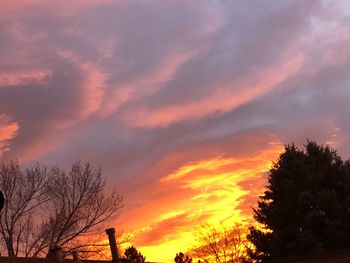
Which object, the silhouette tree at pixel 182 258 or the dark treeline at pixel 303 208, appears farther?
the silhouette tree at pixel 182 258

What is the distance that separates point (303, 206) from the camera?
38906 mm

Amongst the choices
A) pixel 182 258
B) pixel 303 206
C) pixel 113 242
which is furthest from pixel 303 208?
pixel 182 258

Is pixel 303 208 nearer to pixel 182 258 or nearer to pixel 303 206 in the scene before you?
pixel 303 206

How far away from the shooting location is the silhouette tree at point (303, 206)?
37.0 metres

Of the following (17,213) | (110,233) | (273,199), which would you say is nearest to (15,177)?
(17,213)

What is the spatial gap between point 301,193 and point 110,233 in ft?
82.7

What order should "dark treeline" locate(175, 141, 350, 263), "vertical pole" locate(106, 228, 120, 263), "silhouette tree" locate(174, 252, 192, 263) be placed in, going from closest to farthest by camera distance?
"vertical pole" locate(106, 228, 120, 263), "dark treeline" locate(175, 141, 350, 263), "silhouette tree" locate(174, 252, 192, 263)

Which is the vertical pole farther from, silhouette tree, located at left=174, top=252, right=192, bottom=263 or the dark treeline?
silhouette tree, located at left=174, top=252, right=192, bottom=263

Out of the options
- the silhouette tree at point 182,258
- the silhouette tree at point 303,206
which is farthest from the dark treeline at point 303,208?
the silhouette tree at point 182,258

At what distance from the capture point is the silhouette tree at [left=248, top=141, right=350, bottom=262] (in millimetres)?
37031

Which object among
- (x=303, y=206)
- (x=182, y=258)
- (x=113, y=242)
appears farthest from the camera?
(x=182, y=258)

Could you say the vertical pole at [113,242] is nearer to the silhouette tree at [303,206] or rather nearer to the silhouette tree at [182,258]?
the silhouette tree at [303,206]

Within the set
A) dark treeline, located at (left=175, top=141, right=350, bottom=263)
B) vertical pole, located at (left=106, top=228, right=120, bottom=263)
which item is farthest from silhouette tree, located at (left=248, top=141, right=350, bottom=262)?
vertical pole, located at (left=106, top=228, right=120, bottom=263)

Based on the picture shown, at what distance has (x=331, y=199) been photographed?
37.7 metres
